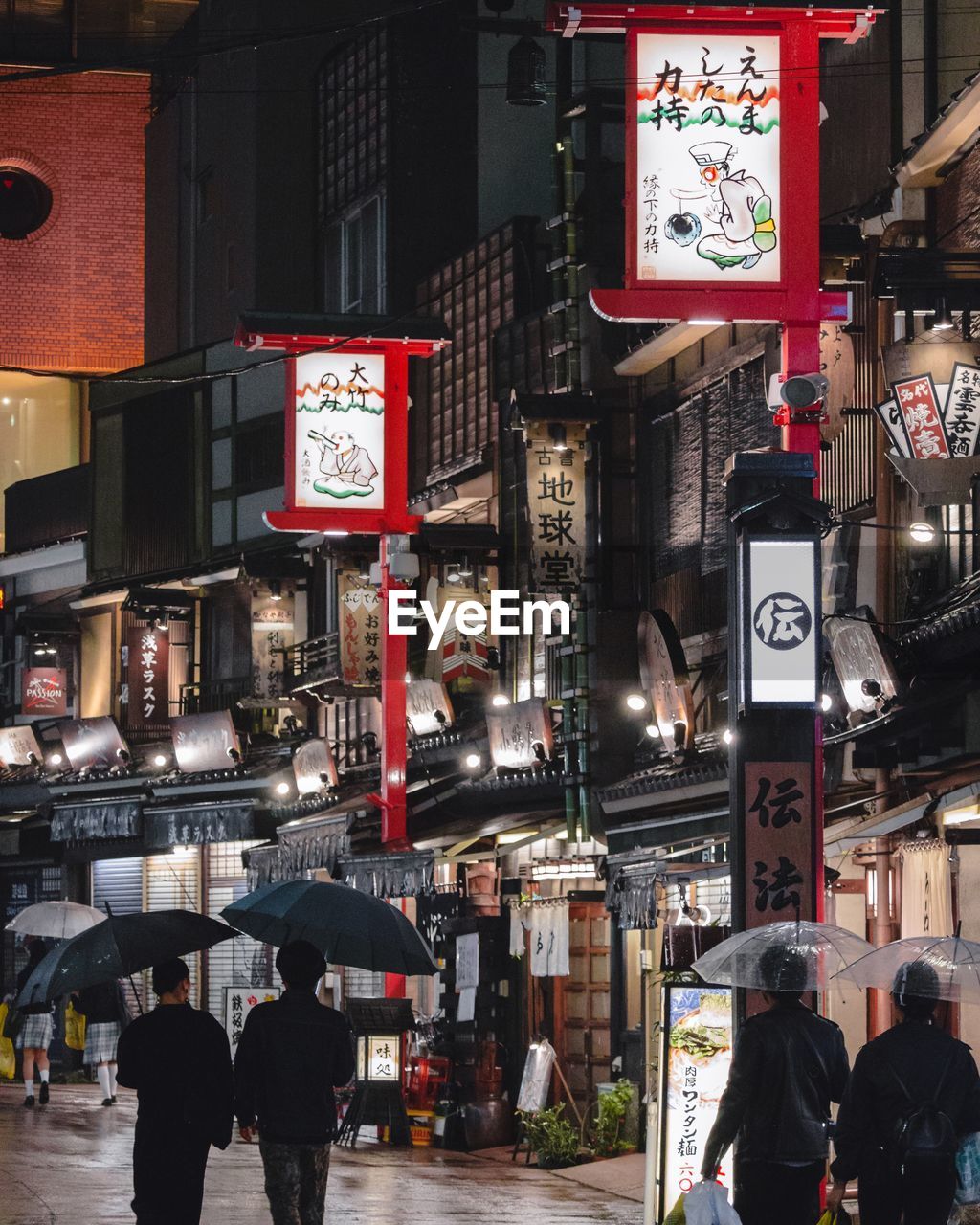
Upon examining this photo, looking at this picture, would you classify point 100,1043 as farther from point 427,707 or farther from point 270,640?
point 270,640

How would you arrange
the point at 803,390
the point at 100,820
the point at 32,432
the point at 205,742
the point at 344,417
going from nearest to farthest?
the point at 803,390
the point at 344,417
the point at 205,742
the point at 100,820
the point at 32,432

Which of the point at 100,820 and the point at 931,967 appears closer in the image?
the point at 931,967

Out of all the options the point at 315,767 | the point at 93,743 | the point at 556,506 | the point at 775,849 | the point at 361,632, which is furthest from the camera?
the point at 93,743

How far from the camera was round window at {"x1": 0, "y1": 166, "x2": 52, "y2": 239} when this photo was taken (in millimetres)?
49062

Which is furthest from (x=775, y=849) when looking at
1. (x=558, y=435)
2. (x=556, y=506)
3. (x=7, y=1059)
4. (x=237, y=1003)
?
(x=7, y=1059)

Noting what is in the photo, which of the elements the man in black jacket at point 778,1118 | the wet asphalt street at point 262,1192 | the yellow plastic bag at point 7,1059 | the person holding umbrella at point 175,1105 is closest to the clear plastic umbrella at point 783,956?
the man in black jacket at point 778,1118

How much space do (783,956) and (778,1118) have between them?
3.90 feet

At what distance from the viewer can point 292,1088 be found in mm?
11125

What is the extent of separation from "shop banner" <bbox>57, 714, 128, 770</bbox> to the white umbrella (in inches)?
573

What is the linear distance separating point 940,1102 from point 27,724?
3496 centimetres

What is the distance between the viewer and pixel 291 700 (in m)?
34.7

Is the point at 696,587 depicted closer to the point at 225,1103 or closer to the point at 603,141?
the point at 603,141

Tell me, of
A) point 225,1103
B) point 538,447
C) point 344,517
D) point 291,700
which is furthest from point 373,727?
point 225,1103

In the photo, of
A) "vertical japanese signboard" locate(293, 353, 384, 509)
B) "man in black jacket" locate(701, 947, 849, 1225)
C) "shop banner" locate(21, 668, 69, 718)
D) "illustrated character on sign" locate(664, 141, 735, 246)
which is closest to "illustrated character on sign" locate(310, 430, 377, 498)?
"vertical japanese signboard" locate(293, 353, 384, 509)
